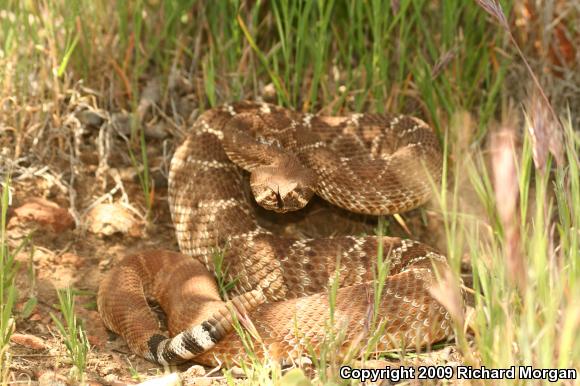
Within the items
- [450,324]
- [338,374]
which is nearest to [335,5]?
[450,324]

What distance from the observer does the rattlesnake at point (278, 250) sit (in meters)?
4.98

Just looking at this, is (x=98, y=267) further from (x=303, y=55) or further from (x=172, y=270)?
(x=303, y=55)

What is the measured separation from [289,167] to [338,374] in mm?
2455

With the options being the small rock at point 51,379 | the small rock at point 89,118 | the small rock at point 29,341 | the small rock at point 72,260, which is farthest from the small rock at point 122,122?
the small rock at point 51,379

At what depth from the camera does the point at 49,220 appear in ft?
20.5

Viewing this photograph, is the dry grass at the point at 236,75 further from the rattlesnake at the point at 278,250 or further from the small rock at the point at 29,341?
the small rock at the point at 29,341

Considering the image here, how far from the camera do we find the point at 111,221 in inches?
251

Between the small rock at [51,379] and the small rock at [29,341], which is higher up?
the small rock at [29,341]

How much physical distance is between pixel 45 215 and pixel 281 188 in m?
1.87

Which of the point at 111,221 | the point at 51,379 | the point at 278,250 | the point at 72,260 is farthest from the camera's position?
the point at 111,221

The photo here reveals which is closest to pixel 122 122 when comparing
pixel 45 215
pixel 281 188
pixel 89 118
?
pixel 89 118

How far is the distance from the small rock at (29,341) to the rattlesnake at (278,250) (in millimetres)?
526

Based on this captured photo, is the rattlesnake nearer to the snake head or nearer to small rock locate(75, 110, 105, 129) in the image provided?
the snake head

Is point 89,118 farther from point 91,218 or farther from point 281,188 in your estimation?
point 281,188
